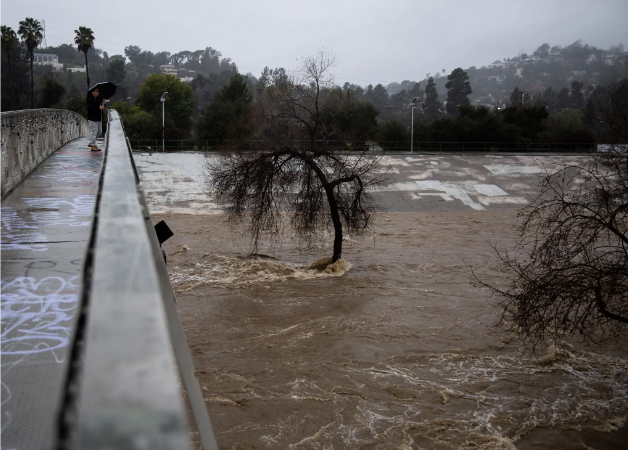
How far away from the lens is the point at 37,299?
15.9ft

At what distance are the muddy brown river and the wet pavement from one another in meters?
5.08

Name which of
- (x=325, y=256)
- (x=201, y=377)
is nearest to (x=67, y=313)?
(x=201, y=377)

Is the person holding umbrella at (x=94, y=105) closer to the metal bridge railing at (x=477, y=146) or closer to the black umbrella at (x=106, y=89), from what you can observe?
the black umbrella at (x=106, y=89)

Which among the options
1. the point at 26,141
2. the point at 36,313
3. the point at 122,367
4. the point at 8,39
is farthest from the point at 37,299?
the point at 8,39

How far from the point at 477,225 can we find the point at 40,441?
33410mm

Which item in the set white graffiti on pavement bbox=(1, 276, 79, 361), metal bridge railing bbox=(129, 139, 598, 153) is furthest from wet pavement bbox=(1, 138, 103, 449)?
metal bridge railing bbox=(129, 139, 598, 153)

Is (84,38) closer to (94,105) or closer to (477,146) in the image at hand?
(477,146)

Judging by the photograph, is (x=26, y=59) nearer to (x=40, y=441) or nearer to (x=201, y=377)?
(x=201, y=377)

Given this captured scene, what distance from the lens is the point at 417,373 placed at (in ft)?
46.0

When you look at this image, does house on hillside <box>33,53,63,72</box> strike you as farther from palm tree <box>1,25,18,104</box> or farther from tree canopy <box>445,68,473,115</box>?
palm tree <box>1,25,18,104</box>

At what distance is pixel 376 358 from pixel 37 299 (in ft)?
36.5

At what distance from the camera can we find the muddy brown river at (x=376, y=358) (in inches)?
444

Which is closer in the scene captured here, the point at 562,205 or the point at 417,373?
the point at 562,205

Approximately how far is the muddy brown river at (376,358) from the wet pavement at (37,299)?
16.7 ft
